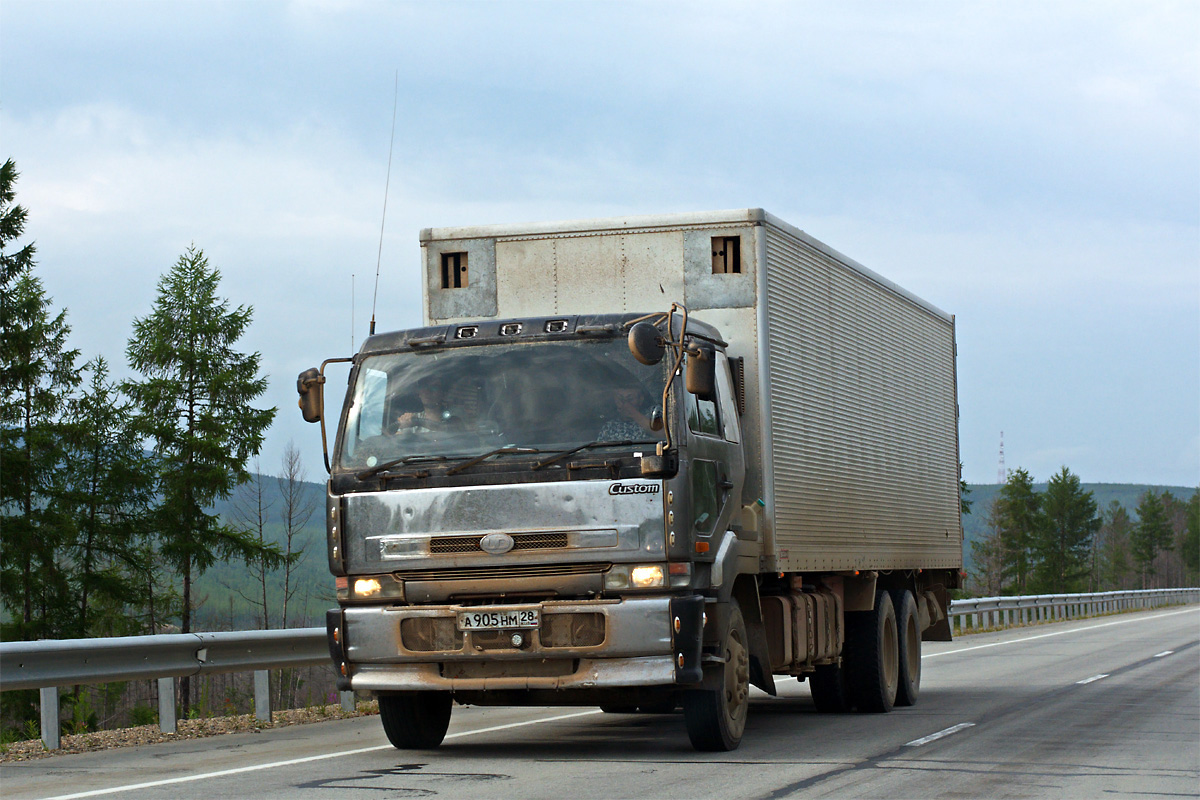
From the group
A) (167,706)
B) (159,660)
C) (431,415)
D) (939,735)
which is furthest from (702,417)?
(167,706)

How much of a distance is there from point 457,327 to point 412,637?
202 centimetres

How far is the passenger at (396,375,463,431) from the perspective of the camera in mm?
9330

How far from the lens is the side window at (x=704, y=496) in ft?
29.8

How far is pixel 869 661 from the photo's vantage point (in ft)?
43.8

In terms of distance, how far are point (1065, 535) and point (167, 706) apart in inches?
5726

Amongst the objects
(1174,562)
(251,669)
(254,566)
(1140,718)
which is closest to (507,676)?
(251,669)

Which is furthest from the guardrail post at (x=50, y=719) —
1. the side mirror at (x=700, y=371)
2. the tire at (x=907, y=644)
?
the tire at (x=907, y=644)

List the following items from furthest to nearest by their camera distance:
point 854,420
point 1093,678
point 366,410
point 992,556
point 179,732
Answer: point 992,556
point 1093,678
point 854,420
point 179,732
point 366,410

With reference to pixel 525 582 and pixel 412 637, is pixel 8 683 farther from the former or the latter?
pixel 525 582

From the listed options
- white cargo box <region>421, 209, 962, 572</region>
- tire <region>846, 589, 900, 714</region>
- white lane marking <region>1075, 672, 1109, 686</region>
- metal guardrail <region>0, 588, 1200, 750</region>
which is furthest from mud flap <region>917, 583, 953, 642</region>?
metal guardrail <region>0, 588, 1200, 750</region>

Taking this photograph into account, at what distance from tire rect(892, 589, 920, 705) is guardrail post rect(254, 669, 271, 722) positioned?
578cm

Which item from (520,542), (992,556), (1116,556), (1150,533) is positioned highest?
(520,542)

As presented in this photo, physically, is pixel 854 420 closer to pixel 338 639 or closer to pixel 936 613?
pixel 936 613

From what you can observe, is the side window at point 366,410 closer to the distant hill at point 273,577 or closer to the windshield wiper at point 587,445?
the windshield wiper at point 587,445
